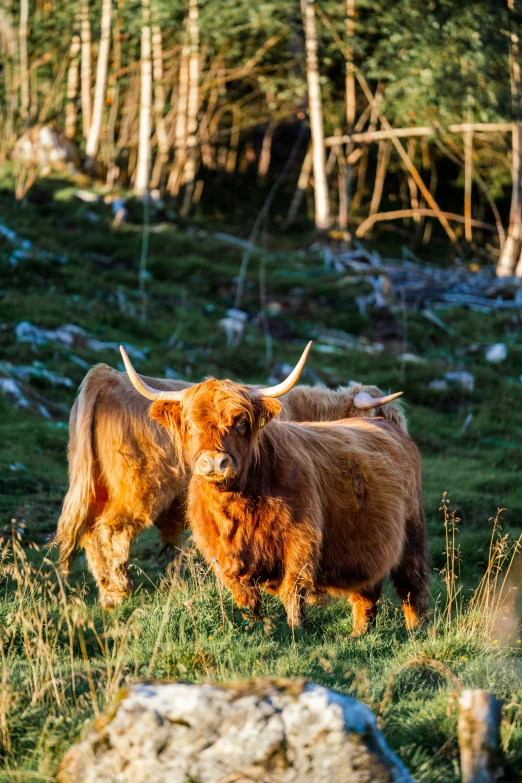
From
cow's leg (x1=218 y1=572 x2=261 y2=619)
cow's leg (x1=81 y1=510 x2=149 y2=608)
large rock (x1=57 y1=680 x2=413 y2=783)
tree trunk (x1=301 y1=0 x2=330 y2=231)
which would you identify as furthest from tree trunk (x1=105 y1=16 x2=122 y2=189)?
large rock (x1=57 y1=680 x2=413 y2=783)

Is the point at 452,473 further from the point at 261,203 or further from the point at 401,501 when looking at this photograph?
the point at 261,203

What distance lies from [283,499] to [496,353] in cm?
1064

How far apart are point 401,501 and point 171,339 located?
27.8ft

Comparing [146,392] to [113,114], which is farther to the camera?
[113,114]

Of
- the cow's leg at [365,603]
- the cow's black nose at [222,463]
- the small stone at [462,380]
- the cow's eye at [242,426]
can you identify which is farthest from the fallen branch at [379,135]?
the cow's black nose at [222,463]

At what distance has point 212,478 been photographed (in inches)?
208

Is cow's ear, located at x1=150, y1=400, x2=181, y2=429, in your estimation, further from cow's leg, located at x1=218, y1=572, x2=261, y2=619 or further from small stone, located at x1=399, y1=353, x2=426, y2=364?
small stone, located at x1=399, y1=353, x2=426, y2=364

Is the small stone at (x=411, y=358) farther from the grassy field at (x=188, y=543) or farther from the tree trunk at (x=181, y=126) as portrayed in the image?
the tree trunk at (x=181, y=126)

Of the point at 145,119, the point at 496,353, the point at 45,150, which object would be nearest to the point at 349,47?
the point at 145,119

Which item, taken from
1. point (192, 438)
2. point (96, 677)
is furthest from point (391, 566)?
point (96, 677)

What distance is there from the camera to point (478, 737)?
351 centimetres

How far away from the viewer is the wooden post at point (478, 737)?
350 centimetres

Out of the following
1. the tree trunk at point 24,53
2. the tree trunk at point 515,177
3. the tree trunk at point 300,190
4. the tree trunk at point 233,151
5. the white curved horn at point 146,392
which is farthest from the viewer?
the tree trunk at point 233,151

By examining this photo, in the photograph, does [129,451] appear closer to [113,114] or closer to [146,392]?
[146,392]
